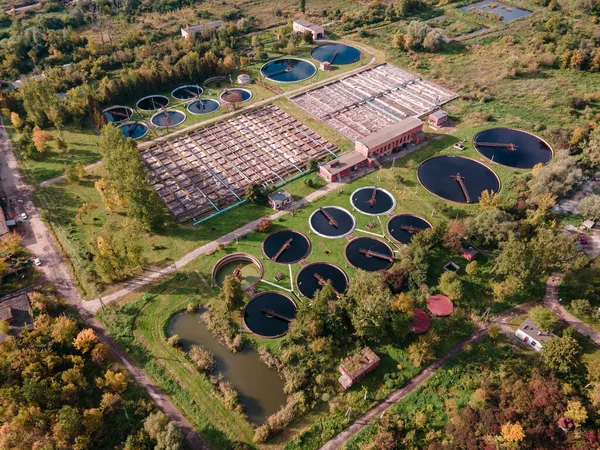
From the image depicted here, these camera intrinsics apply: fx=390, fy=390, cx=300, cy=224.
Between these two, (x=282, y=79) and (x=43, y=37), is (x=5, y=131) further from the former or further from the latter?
(x=282, y=79)

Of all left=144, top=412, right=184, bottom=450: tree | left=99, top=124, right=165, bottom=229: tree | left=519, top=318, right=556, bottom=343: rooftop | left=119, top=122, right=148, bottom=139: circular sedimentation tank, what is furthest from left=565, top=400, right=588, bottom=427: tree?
left=119, top=122, right=148, bottom=139: circular sedimentation tank

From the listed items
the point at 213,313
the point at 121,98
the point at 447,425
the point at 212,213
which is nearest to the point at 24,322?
the point at 213,313

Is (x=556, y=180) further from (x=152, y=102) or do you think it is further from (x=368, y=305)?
(x=152, y=102)

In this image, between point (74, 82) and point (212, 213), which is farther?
point (74, 82)

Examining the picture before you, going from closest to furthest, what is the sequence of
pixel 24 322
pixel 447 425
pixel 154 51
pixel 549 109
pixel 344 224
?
1. pixel 447 425
2. pixel 24 322
3. pixel 344 224
4. pixel 549 109
5. pixel 154 51

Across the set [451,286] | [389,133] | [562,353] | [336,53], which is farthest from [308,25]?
[562,353]

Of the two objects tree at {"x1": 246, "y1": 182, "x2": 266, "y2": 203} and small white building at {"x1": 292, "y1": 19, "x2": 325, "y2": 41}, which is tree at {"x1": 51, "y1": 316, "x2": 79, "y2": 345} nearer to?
tree at {"x1": 246, "y1": 182, "x2": 266, "y2": 203}

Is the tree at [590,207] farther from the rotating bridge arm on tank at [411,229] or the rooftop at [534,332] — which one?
the rotating bridge arm on tank at [411,229]
